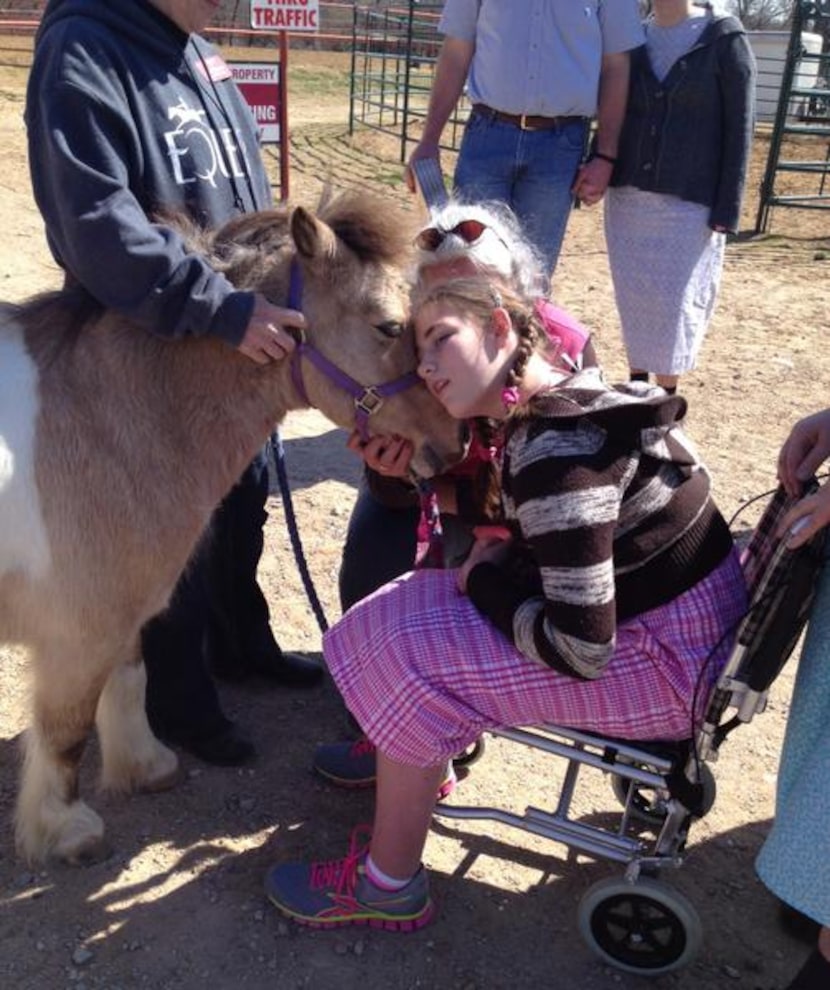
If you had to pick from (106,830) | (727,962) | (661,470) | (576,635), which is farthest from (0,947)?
(661,470)

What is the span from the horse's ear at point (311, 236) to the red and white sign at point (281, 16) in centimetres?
618

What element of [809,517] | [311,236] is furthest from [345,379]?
[809,517]

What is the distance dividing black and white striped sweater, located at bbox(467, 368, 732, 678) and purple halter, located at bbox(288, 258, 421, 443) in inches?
13.2

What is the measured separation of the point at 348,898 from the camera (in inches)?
96.3

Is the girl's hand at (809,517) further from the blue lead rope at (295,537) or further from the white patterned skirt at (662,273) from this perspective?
the white patterned skirt at (662,273)

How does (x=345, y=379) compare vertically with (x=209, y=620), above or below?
above

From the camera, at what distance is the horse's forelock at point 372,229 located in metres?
2.33

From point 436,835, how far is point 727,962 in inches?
32.2

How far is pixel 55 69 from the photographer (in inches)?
89.7

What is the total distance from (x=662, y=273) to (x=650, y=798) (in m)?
2.54

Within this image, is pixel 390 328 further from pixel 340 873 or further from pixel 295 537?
pixel 340 873

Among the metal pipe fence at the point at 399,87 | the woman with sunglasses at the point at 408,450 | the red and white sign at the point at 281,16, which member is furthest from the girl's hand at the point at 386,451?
the metal pipe fence at the point at 399,87

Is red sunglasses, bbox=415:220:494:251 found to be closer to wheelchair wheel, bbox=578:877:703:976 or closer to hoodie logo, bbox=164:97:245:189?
hoodie logo, bbox=164:97:245:189

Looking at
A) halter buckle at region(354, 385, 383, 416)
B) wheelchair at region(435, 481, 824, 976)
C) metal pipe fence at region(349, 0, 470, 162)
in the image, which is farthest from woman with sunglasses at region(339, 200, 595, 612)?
metal pipe fence at region(349, 0, 470, 162)
